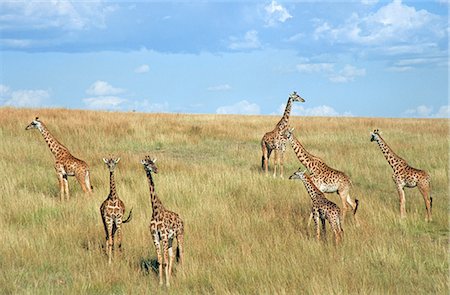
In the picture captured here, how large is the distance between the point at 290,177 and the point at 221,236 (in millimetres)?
1441

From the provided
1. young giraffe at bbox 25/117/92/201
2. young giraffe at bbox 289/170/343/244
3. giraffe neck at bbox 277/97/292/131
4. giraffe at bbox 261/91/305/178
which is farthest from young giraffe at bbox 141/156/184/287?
giraffe neck at bbox 277/97/292/131

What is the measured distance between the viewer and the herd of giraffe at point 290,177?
6141 mm

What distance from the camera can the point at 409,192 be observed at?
1281 centimetres

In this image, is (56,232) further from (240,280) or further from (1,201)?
(240,280)

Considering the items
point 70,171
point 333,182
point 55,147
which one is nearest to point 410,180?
point 333,182

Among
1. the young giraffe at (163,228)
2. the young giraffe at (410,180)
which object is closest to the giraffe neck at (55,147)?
the young giraffe at (163,228)

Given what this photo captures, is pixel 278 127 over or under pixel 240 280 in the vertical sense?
over

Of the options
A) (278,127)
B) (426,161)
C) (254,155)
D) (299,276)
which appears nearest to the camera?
(299,276)

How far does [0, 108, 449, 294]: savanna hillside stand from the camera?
642 cm

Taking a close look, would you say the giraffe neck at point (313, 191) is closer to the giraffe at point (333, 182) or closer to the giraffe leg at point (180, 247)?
the giraffe at point (333, 182)

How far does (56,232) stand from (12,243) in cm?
70

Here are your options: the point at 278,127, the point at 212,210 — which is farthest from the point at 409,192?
the point at 212,210

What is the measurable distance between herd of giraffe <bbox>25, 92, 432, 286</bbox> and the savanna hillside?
11.4 inches

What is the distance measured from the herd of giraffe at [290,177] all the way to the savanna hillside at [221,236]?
0.29 m
